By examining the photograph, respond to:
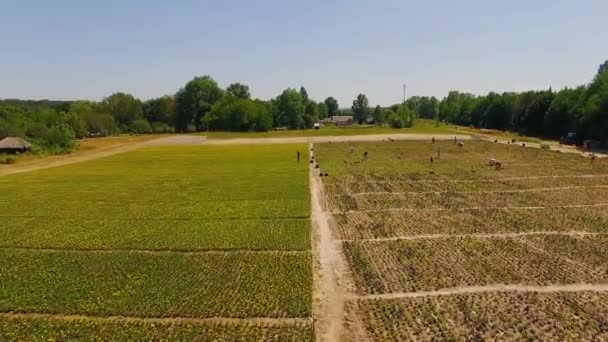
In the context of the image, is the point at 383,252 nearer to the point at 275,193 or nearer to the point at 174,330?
the point at 174,330

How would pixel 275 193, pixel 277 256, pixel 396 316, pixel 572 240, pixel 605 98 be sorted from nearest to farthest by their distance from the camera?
pixel 396 316, pixel 277 256, pixel 572 240, pixel 275 193, pixel 605 98

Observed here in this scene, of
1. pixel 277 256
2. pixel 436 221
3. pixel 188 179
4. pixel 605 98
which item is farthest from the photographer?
pixel 605 98

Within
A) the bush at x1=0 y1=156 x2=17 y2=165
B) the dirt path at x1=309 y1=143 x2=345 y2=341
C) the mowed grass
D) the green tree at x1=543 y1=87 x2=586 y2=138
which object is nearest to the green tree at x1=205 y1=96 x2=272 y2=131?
the bush at x1=0 y1=156 x2=17 y2=165

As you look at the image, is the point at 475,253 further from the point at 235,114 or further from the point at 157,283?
the point at 235,114

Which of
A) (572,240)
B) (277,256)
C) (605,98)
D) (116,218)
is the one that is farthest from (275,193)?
(605,98)

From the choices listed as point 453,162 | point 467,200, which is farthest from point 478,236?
point 453,162
